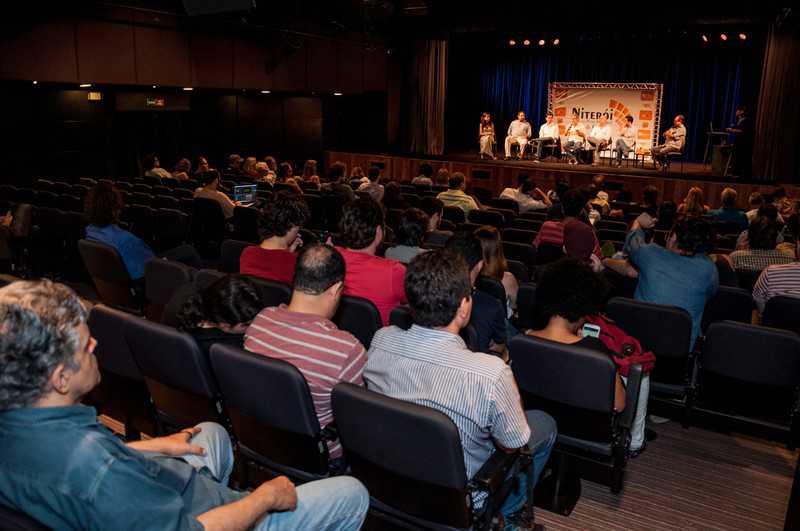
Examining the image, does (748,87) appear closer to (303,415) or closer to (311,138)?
(311,138)

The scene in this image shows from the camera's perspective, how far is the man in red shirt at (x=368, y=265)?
151 inches

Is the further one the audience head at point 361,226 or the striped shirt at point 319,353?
the audience head at point 361,226

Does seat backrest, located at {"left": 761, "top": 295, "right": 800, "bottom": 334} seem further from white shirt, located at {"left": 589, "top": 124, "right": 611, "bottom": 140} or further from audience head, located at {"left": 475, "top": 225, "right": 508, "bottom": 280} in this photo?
white shirt, located at {"left": 589, "top": 124, "right": 611, "bottom": 140}

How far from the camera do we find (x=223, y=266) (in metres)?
5.23

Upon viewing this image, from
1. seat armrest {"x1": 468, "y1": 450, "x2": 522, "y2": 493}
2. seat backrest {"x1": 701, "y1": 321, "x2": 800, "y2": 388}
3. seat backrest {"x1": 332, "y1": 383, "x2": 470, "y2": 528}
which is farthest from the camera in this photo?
seat backrest {"x1": 701, "y1": 321, "x2": 800, "y2": 388}

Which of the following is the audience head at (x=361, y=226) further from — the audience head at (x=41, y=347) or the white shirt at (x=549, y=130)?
the white shirt at (x=549, y=130)

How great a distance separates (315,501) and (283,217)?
251 cm

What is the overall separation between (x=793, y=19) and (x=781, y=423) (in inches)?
435

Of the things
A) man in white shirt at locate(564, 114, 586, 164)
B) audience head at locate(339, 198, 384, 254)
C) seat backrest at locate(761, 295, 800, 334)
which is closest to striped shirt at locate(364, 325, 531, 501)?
audience head at locate(339, 198, 384, 254)

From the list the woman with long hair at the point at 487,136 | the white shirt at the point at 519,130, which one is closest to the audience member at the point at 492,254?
the woman with long hair at the point at 487,136

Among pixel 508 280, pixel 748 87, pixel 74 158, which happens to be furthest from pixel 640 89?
pixel 508 280

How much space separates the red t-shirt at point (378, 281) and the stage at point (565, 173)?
10300mm

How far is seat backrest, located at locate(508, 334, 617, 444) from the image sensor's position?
→ 268 centimetres

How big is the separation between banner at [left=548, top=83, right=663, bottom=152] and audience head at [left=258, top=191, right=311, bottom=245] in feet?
45.4
